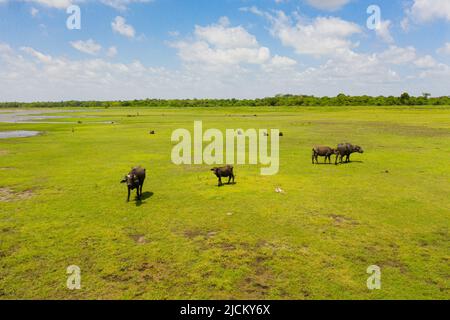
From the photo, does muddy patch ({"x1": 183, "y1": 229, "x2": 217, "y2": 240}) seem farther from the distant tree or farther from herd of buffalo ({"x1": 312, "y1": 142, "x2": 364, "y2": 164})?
the distant tree

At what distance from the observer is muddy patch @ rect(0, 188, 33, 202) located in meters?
15.0

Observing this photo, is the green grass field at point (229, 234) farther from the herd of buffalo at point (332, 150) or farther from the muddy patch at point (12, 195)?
the herd of buffalo at point (332, 150)

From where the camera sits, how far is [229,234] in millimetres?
11109

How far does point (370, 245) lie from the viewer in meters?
10.2

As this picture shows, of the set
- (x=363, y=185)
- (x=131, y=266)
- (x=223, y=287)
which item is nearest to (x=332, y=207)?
(x=363, y=185)

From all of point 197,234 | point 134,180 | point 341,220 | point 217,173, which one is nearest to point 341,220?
point 341,220

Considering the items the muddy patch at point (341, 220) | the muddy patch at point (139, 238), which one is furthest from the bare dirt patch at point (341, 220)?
the muddy patch at point (139, 238)

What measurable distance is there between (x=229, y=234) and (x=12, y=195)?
11897 mm

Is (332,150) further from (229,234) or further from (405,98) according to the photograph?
(405,98)

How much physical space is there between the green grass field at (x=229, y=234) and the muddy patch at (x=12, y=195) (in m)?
0.05

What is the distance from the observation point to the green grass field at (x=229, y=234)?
8188mm

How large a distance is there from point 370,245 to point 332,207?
3.51 m

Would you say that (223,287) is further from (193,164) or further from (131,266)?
(193,164)
